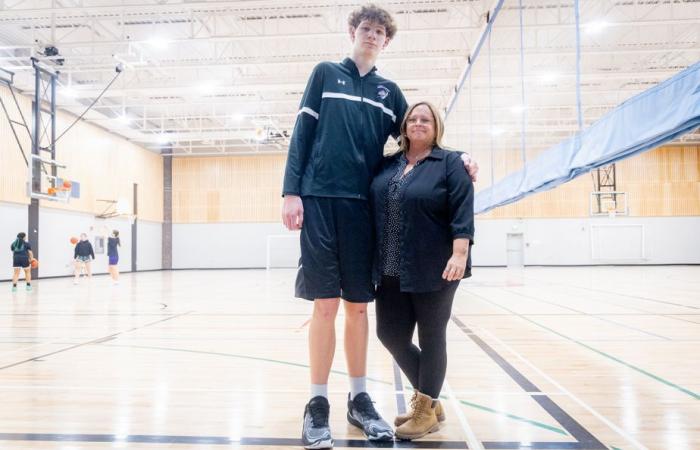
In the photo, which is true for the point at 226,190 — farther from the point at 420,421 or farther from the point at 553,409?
the point at 420,421

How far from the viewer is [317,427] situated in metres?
2.43

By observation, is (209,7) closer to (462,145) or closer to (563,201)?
(462,145)

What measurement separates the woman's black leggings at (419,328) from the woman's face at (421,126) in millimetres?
729

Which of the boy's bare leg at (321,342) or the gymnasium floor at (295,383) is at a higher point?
the boy's bare leg at (321,342)

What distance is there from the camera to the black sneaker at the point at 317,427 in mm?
2361

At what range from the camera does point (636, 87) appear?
18.2 metres

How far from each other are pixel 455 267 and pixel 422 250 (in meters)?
0.18

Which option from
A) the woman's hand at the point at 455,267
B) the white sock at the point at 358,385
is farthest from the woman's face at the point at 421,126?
the white sock at the point at 358,385

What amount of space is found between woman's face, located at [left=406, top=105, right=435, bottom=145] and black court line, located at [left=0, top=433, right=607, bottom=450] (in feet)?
4.87

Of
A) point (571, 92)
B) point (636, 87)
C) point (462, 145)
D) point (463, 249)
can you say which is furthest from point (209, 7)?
point (636, 87)

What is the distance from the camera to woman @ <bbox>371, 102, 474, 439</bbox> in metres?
2.43

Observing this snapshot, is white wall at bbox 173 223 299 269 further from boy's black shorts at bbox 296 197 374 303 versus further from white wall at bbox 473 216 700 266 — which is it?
boy's black shorts at bbox 296 197 374 303

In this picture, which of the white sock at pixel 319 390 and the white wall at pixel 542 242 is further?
the white wall at pixel 542 242

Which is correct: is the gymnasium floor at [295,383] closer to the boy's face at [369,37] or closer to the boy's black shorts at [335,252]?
the boy's black shorts at [335,252]
